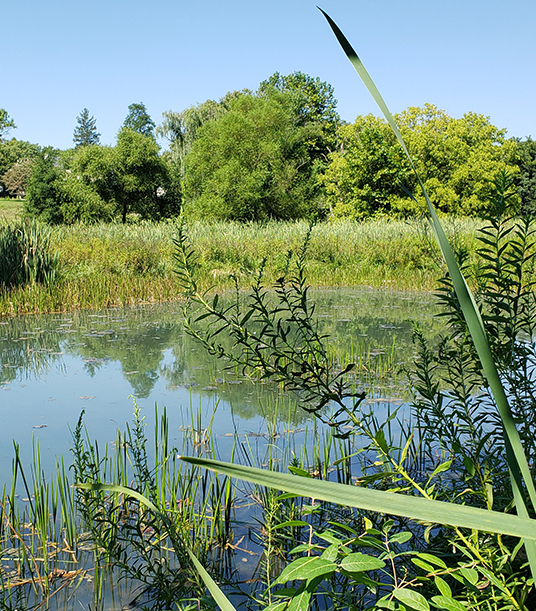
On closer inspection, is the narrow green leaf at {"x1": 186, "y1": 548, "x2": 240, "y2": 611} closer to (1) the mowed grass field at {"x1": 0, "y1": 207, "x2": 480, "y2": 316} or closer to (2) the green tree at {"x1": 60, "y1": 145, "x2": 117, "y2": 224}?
(1) the mowed grass field at {"x1": 0, "y1": 207, "x2": 480, "y2": 316}

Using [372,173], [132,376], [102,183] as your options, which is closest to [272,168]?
[372,173]

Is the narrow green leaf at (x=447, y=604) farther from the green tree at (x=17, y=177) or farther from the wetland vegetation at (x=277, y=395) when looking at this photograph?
the green tree at (x=17, y=177)

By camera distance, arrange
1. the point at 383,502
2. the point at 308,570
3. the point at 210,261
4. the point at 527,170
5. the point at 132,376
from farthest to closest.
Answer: the point at 527,170 < the point at 210,261 < the point at 132,376 < the point at 308,570 < the point at 383,502

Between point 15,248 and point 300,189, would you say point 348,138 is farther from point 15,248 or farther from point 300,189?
point 15,248

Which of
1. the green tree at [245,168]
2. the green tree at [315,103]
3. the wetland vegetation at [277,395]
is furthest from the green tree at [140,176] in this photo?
the green tree at [315,103]

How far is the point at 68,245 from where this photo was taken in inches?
387

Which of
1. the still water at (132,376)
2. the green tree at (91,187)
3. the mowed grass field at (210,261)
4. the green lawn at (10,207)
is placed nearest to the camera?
the still water at (132,376)

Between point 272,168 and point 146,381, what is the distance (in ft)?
71.8

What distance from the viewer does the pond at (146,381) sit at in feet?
10.6

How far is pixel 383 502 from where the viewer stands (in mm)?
359

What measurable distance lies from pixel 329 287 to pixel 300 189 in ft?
57.2

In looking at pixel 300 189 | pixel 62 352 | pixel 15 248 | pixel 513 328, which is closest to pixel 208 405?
pixel 62 352

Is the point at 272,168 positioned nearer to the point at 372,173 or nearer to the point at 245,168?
the point at 245,168

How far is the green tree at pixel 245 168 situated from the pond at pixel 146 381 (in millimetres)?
17024
